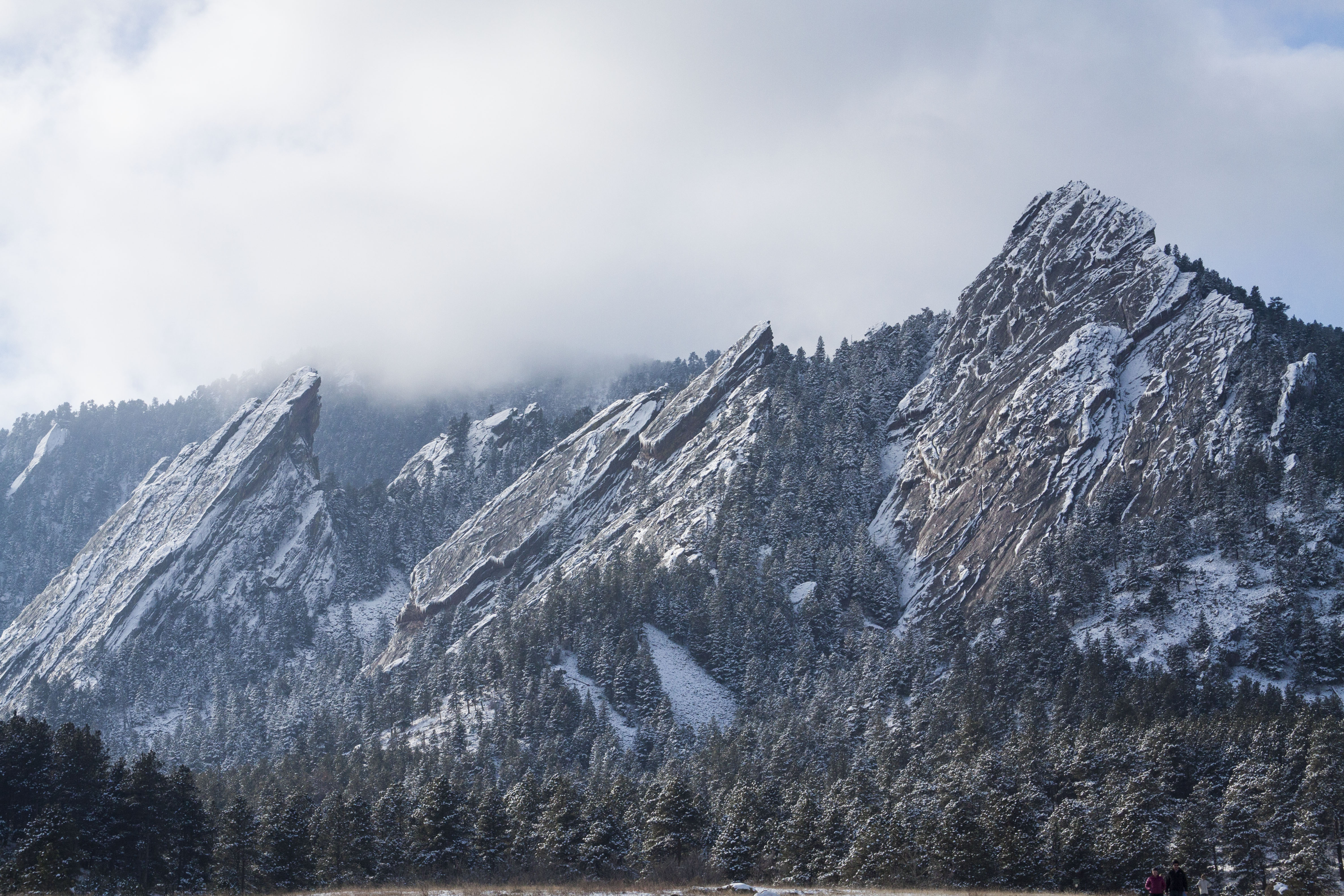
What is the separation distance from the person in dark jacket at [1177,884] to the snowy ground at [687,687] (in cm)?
11475

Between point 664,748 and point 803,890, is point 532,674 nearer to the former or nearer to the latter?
point 664,748

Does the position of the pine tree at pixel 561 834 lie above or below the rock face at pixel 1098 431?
below

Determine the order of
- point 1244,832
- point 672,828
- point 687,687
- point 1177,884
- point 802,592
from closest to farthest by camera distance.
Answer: point 1177,884, point 1244,832, point 672,828, point 687,687, point 802,592

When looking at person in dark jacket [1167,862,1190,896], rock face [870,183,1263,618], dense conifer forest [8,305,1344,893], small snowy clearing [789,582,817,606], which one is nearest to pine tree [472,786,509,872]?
dense conifer forest [8,305,1344,893]

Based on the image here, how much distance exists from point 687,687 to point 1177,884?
427ft

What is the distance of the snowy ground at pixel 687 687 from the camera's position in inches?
6526

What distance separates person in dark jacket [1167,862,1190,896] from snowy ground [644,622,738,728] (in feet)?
376

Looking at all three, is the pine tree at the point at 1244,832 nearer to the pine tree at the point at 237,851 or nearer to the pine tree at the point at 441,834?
the pine tree at the point at 441,834

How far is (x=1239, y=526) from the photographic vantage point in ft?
495

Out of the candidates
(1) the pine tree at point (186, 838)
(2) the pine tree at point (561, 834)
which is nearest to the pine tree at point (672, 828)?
(2) the pine tree at point (561, 834)

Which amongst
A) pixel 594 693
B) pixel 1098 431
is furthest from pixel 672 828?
pixel 1098 431

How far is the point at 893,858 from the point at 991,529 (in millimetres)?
113534

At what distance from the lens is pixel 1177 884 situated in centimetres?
4509

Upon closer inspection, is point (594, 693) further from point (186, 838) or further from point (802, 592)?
point (186, 838)
